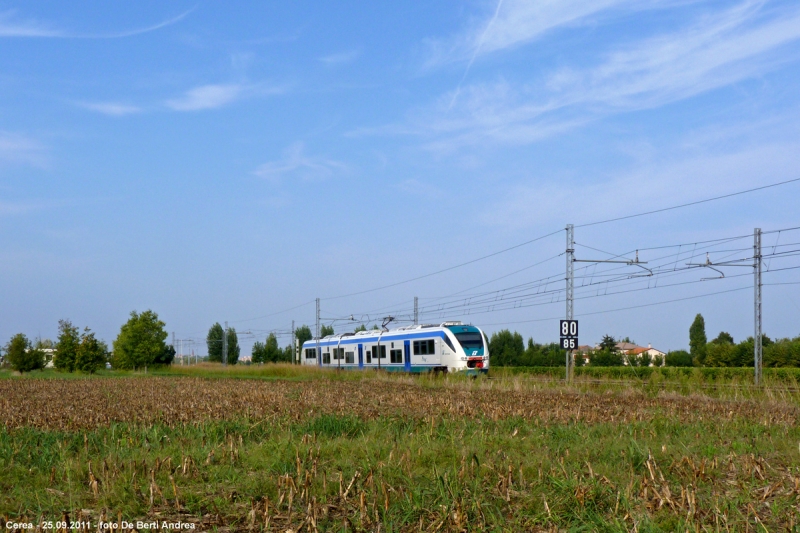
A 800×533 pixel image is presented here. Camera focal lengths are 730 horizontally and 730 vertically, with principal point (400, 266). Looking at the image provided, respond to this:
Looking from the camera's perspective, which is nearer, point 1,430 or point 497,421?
point 1,430

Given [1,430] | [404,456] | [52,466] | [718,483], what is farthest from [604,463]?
[1,430]

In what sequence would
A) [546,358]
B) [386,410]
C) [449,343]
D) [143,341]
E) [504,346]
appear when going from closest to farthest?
[386,410] → [449,343] → [143,341] → [546,358] → [504,346]

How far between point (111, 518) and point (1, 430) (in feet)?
21.5

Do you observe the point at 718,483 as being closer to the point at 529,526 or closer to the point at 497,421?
the point at 529,526

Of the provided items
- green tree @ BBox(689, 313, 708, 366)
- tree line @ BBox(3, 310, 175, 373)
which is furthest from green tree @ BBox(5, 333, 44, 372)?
green tree @ BBox(689, 313, 708, 366)

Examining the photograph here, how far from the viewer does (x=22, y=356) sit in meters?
53.8

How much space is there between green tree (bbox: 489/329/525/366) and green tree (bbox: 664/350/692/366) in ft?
59.9

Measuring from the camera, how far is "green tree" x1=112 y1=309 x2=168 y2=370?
6022 centimetres

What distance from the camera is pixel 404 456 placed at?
8.42 metres

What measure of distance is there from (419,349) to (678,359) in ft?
128

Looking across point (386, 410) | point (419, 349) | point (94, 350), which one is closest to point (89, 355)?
point (94, 350)

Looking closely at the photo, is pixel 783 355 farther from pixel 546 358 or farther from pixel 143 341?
pixel 143 341

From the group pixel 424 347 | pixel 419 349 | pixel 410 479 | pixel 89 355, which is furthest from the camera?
pixel 89 355

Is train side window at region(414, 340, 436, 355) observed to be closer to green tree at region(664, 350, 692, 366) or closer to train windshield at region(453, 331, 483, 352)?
train windshield at region(453, 331, 483, 352)
